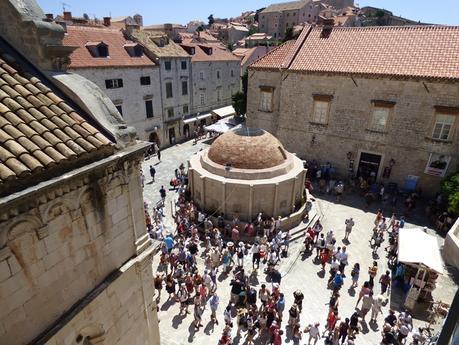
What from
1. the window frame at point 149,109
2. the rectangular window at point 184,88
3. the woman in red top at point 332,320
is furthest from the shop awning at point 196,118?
the woman in red top at point 332,320

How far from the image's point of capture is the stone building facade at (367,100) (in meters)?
18.7

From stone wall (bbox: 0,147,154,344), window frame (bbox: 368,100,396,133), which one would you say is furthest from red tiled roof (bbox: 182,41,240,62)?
stone wall (bbox: 0,147,154,344)

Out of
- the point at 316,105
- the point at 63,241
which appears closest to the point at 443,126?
the point at 316,105

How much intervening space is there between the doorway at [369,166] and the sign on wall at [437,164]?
3057 millimetres

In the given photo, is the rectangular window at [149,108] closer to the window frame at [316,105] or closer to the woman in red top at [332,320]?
the window frame at [316,105]

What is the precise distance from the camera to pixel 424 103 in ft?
61.4

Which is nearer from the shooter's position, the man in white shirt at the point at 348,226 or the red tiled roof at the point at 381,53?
the man in white shirt at the point at 348,226

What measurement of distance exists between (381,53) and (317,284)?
17.0 meters

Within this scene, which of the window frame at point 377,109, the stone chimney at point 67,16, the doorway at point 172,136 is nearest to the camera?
the window frame at point 377,109

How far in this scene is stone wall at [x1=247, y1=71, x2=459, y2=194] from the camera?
18797mm

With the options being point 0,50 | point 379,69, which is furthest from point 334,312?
point 379,69

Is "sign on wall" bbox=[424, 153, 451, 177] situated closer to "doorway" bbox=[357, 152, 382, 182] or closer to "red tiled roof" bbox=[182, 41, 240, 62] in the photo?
"doorway" bbox=[357, 152, 382, 182]

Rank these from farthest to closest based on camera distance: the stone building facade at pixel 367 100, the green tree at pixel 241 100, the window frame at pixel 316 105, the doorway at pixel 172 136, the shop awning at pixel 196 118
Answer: the green tree at pixel 241 100
the shop awning at pixel 196 118
the doorway at pixel 172 136
the window frame at pixel 316 105
the stone building facade at pixel 367 100

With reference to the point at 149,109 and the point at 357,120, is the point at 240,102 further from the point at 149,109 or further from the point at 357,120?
the point at 357,120
